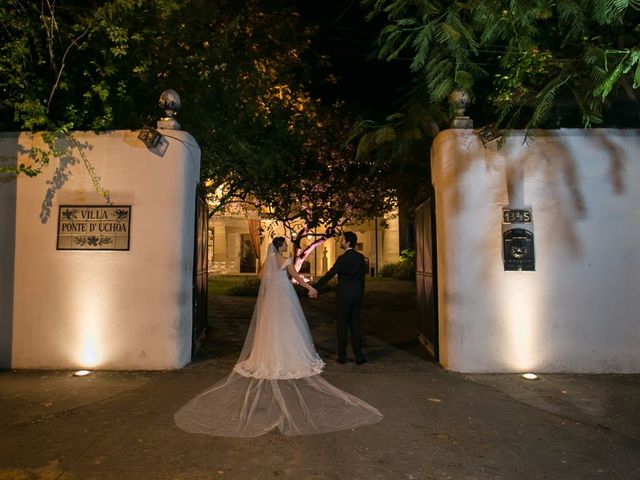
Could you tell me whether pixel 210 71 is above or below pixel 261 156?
above

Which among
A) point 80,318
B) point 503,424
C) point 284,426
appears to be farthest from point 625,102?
point 80,318

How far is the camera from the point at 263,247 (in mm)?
31953

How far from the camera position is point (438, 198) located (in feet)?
23.2

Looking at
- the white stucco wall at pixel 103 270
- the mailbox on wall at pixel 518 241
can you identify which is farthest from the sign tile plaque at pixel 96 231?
the mailbox on wall at pixel 518 241

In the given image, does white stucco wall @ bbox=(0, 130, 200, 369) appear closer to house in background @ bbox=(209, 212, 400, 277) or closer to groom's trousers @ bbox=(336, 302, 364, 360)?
groom's trousers @ bbox=(336, 302, 364, 360)

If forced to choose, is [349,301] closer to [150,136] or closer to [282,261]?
[282,261]

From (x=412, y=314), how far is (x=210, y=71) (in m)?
7.84

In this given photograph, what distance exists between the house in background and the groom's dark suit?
23.1 m

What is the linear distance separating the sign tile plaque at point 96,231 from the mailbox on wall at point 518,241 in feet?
17.2

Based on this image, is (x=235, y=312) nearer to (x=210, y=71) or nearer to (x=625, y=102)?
(x=210, y=71)

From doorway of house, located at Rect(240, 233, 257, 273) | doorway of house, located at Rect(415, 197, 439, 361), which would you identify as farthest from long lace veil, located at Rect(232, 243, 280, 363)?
doorway of house, located at Rect(240, 233, 257, 273)

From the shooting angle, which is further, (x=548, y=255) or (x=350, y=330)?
(x=350, y=330)

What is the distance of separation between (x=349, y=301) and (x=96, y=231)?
372 centimetres

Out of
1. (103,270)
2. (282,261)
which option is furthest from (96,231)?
(282,261)
